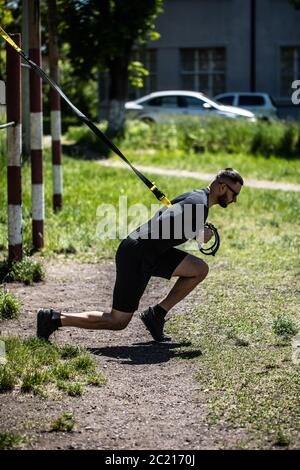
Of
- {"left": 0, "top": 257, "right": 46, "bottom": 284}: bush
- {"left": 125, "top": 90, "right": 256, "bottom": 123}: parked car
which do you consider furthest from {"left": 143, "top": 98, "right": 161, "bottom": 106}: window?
{"left": 0, "top": 257, "right": 46, "bottom": 284}: bush

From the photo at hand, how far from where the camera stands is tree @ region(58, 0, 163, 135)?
73.7 feet

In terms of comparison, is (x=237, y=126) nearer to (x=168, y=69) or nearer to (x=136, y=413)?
(x=168, y=69)

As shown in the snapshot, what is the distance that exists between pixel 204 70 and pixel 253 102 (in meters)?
4.93

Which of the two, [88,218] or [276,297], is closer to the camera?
[276,297]

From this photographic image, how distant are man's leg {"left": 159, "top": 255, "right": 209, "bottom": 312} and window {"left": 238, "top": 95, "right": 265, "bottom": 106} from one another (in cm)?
2481

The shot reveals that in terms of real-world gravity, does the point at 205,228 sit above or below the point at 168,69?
below

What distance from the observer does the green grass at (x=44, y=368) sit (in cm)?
544

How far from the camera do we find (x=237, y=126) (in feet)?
76.1

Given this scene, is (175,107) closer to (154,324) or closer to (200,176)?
(200,176)

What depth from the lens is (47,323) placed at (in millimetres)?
6508

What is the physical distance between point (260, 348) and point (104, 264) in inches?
139

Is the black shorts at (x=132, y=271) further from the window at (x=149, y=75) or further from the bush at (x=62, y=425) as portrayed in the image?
the window at (x=149, y=75)

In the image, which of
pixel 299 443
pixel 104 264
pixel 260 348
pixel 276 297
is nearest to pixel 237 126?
pixel 104 264

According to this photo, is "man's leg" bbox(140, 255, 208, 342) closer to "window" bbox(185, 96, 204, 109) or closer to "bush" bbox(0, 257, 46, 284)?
"bush" bbox(0, 257, 46, 284)
